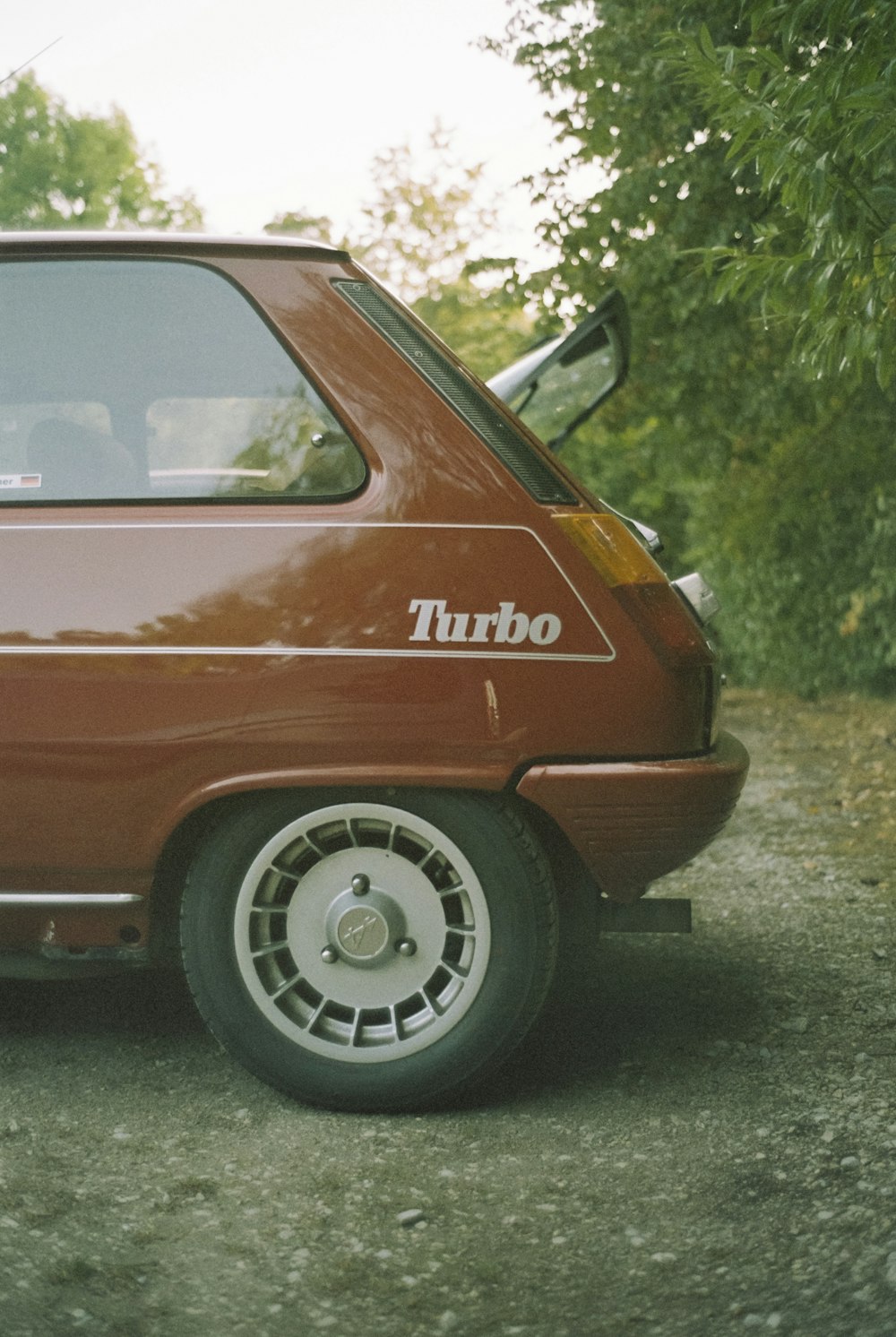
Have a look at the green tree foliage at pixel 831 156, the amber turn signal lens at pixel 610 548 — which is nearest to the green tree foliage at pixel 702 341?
the green tree foliage at pixel 831 156

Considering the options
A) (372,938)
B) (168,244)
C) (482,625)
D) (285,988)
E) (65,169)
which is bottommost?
(285,988)

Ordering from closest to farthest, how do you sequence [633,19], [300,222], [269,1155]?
[269,1155] < [633,19] < [300,222]

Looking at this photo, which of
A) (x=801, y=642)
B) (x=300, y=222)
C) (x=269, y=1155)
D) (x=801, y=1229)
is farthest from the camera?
(x=300, y=222)

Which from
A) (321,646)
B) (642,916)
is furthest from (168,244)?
(642,916)

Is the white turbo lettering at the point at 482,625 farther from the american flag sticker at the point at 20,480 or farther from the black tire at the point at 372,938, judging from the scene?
the american flag sticker at the point at 20,480

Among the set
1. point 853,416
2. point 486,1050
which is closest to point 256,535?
point 486,1050

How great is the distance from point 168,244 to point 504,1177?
2.27 metres

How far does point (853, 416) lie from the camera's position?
9.48m

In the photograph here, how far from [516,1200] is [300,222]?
15.5 m

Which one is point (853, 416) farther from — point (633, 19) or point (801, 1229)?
point (801, 1229)

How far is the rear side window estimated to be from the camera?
3.36 meters

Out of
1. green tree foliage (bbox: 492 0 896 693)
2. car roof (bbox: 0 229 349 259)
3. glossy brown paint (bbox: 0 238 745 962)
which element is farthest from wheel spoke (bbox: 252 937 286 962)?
green tree foliage (bbox: 492 0 896 693)

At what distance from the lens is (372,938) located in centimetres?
336

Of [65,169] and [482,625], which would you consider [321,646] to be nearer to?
[482,625]
